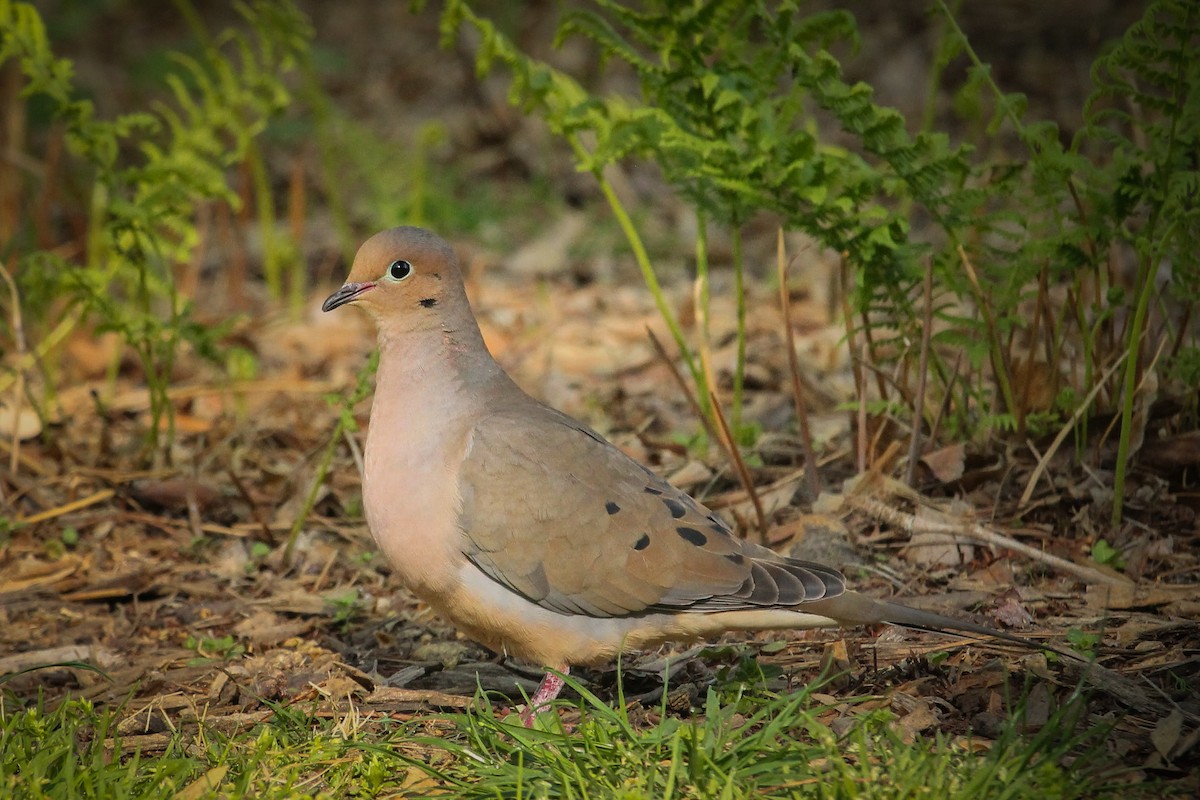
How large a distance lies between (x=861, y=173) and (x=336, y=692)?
7.22 ft

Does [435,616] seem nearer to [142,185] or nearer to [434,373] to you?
[434,373]

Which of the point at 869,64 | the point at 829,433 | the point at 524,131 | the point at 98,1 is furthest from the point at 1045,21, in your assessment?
the point at 98,1

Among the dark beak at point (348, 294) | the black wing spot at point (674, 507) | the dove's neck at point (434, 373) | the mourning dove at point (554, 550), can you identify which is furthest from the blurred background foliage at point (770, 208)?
the dark beak at point (348, 294)

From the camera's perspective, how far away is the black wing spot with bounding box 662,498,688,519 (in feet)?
11.3

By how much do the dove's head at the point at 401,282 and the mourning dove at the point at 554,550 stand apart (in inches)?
11.8

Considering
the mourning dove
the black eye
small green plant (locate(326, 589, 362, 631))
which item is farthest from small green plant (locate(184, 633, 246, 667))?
the black eye

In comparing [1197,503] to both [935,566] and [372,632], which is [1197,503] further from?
[372,632]

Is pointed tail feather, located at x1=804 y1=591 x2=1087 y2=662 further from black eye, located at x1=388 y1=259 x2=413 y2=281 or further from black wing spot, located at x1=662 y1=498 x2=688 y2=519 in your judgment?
black eye, located at x1=388 y1=259 x2=413 y2=281

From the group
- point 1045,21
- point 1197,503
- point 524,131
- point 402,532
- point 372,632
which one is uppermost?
point 1045,21

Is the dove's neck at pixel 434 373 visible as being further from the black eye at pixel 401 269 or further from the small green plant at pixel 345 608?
the small green plant at pixel 345 608

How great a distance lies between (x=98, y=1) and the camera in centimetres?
906

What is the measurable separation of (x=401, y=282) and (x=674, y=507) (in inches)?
40.4

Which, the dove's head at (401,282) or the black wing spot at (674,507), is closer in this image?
the black wing spot at (674,507)

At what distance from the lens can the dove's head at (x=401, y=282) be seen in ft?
12.0
